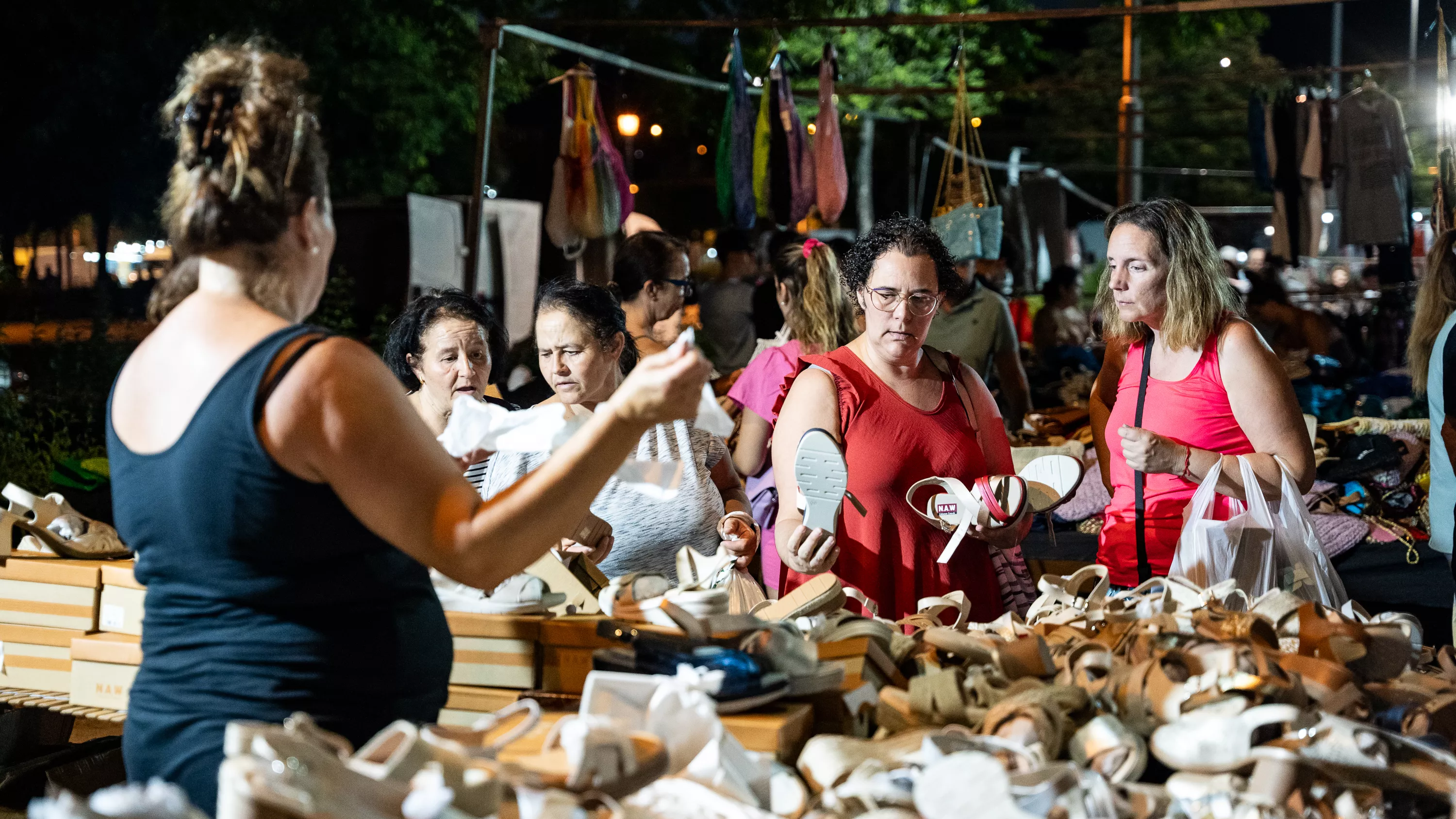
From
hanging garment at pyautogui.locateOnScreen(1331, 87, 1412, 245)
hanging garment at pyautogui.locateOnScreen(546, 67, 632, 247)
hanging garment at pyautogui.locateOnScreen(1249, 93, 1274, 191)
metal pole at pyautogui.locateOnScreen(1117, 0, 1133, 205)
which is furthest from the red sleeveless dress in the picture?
metal pole at pyautogui.locateOnScreen(1117, 0, 1133, 205)

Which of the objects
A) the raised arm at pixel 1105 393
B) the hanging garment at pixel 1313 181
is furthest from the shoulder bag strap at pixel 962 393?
the hanging garment at pixel 1313 181

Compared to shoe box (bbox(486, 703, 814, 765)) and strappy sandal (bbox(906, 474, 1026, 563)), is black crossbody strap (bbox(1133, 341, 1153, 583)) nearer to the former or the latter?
strappy sandal (bbox(906, 474, 1026, 563))

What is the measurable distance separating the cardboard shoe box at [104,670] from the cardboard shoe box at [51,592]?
0.27 ft

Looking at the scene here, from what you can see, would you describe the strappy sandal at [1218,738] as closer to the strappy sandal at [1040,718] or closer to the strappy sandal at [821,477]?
the strappy sandal at [1040,718]

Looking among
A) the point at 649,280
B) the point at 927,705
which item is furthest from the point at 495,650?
the point at 649,280

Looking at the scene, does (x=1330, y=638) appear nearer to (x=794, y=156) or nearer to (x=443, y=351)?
(x=443, y=351)

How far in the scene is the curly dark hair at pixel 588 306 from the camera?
9.76 ft

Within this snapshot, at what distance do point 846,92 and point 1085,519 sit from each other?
4.37 meters

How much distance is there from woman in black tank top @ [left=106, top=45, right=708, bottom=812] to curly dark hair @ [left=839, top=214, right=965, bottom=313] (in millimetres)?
1444

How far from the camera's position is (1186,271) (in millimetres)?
2766

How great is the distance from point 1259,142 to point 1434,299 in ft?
16.6

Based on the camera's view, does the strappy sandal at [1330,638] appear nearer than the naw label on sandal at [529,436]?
No

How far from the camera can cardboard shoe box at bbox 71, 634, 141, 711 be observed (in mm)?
2152

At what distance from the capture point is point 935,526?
9.02 feet
